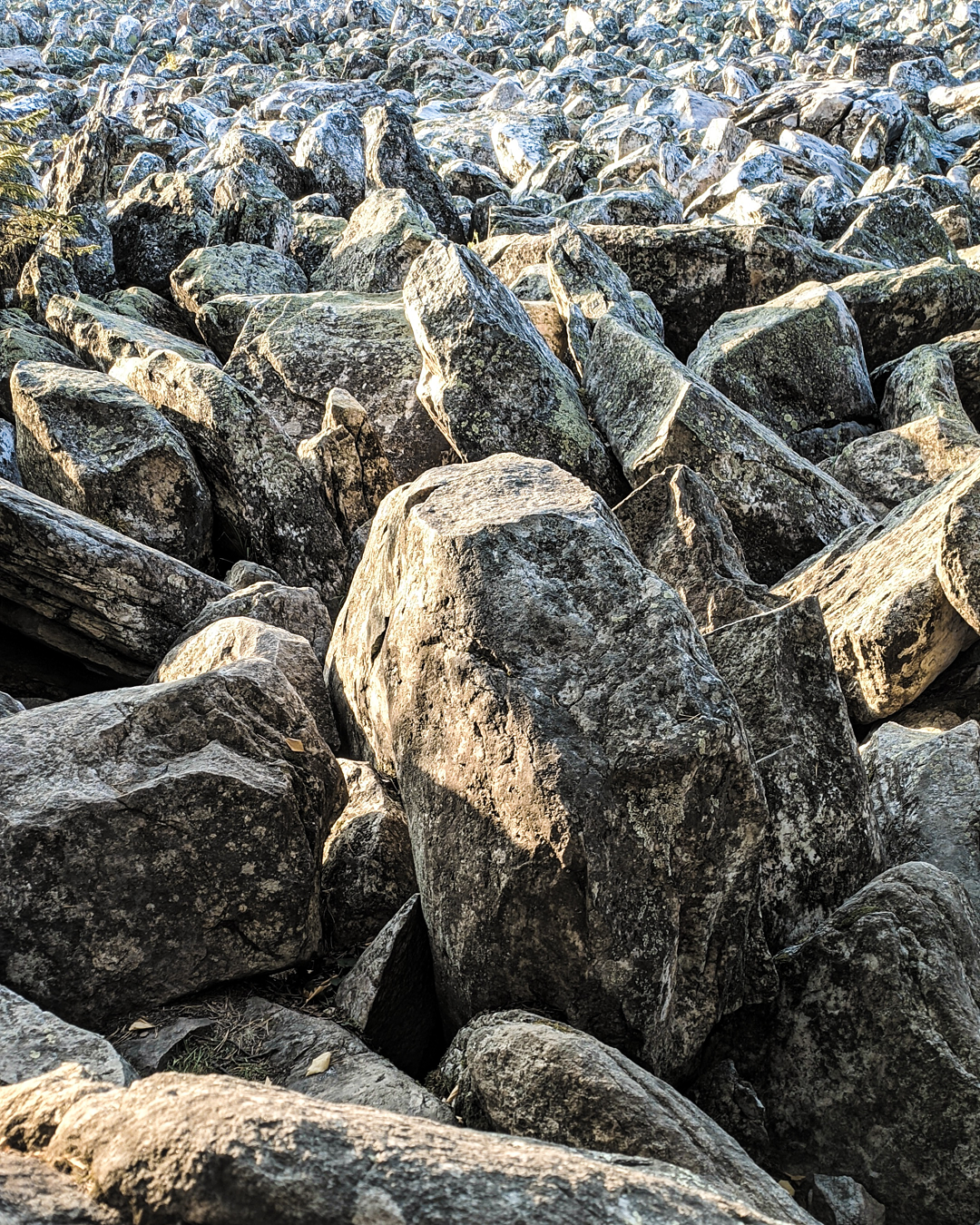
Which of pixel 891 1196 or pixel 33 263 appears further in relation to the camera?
pixel 33 263

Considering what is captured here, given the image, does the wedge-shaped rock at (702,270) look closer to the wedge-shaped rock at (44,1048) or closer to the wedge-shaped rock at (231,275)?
the wedge-shaped rock at (231,275)

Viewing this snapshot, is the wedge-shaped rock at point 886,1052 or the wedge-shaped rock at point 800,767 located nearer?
the wedge-shaped rock at point 886,1052

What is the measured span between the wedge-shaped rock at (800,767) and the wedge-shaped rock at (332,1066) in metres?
2.72

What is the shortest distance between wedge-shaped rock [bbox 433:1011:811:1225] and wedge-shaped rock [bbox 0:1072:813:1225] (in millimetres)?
827

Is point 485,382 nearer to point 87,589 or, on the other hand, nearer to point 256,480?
point 256,480

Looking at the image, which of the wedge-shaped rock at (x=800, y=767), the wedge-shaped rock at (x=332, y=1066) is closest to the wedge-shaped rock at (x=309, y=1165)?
the wedge-shaped rock at (x=332, y=1066)

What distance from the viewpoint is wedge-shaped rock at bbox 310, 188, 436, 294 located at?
61.4ft

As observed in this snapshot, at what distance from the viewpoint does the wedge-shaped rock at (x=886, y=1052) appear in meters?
4.96

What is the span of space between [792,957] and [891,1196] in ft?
4.06

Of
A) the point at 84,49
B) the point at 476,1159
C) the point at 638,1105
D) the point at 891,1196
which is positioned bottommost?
the point at 891,1196

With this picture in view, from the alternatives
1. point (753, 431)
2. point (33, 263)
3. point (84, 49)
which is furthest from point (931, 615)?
point (84, 49)

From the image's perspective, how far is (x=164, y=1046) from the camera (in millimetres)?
5254

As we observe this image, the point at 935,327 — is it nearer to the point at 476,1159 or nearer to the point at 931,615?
the point at 931,615

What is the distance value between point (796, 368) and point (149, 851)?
41.9 ft
